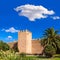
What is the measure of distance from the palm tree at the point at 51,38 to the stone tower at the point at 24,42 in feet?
29.0

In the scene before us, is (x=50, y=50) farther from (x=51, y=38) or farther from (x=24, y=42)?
(x=24, y=42)

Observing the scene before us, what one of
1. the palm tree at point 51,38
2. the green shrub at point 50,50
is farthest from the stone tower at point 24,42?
the green shrub at point 50,50

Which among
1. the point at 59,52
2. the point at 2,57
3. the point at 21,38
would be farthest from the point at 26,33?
the point at 2,57

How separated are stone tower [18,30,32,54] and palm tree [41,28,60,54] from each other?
8.85 m

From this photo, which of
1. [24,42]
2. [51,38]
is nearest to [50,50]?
[51,38]

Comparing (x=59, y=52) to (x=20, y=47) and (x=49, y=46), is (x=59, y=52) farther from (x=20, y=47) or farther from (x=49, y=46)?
(x=20, y=47)

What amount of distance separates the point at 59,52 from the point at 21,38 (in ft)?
31.1

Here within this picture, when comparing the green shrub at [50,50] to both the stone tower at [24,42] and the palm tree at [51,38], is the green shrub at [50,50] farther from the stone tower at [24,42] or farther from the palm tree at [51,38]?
the stone tower at [24,42]

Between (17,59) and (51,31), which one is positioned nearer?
(17,59)

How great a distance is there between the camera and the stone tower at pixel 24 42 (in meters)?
51.2

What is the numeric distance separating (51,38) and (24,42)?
985 cm

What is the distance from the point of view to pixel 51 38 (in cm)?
4269

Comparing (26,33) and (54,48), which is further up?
(26,33)

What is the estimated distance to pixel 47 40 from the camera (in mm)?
42062
